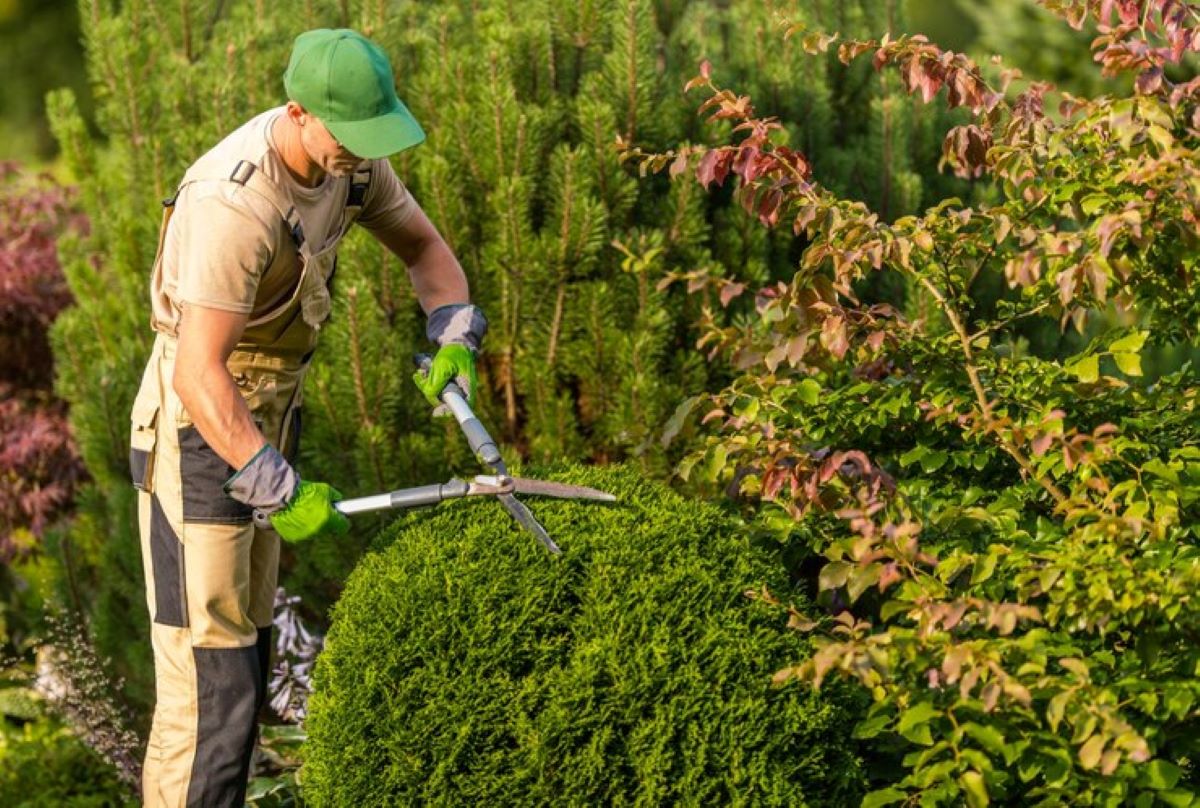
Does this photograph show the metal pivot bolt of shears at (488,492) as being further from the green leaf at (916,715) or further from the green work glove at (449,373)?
the green leaf at (916,715)

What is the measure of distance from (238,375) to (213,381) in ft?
1.26

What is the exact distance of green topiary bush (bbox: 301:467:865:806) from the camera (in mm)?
3107

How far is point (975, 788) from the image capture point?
277cm

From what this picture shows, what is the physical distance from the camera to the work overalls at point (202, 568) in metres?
3.45

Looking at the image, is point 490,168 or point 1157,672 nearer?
point 1157,672

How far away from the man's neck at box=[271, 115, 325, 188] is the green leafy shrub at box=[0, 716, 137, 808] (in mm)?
2377

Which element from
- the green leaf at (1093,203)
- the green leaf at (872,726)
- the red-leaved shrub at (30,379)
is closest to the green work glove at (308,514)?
the green leaf at (872,726)

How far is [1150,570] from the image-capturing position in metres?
2.87

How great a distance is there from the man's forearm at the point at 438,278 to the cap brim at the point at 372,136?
27.9 inches

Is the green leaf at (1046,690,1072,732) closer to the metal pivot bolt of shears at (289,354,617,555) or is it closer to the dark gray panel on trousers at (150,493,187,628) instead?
the metal pivot bolt of shears at (289,354,617,555)

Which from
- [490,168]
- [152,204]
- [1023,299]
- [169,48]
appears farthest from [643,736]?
[169,48]

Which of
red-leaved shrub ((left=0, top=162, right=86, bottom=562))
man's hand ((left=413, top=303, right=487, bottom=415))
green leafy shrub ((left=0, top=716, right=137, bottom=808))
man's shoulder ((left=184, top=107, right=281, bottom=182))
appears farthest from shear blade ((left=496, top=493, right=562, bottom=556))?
red-leaved shrub ((left=0, top=162, right=86, bottom=562))

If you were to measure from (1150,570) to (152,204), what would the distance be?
358cm

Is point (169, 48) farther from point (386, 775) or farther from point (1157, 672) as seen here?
point (1157, 672)
